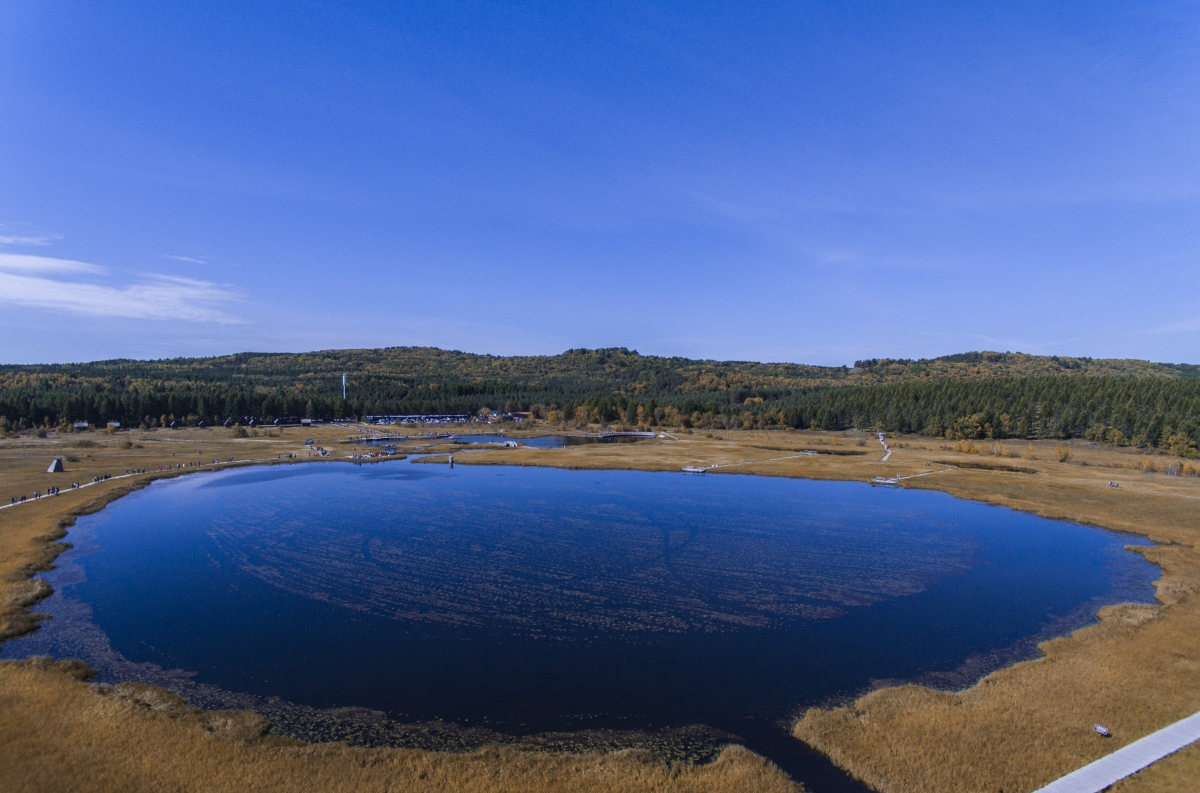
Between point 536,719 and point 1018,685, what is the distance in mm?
17203

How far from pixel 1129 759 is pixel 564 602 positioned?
71.1 feet

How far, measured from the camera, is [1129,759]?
16.8 metres

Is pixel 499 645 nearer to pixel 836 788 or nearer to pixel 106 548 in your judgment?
pixel 836 788

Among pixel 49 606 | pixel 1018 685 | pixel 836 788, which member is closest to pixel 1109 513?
pixel 1018 685

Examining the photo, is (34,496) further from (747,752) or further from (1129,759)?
(1129,759)

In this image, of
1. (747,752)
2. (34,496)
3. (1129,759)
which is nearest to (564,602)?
(747,752)

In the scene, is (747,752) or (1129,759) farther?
(747,752)

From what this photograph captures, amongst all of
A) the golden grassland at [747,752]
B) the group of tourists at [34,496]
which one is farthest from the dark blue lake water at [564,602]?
the group of tourists at [34,496]

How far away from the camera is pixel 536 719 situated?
19672 mm

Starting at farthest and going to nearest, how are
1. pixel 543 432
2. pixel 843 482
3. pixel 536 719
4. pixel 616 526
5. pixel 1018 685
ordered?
pixel 543 432, pixel 843 482, pixel 616 526, pixel 1018 685, pixel 536 719

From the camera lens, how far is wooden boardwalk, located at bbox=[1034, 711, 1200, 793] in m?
15.7

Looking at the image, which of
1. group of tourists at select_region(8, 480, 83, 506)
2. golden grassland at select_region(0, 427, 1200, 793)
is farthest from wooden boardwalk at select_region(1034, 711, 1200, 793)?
group of tourists at select_region(8, 480, 83, 506)

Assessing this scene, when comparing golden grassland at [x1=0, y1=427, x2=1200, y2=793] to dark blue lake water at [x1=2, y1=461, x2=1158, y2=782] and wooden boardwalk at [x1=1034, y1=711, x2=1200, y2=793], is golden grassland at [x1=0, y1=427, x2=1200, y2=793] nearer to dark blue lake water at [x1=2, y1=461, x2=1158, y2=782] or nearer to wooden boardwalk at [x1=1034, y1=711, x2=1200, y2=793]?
wooden boardwalk at [x1=1034, y1=711, x2=1200, y2=793]

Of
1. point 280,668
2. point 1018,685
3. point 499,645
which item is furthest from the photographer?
point 499,645
